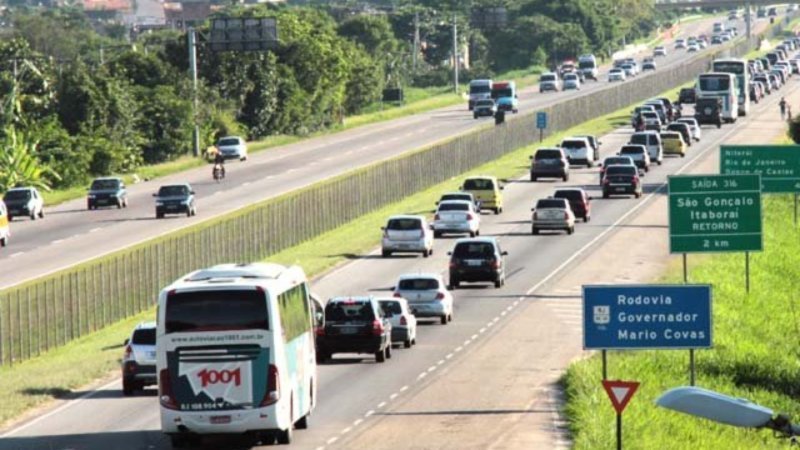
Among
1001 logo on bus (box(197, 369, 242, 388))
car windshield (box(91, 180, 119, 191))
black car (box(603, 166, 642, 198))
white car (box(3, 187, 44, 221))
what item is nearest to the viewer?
1001 logo on bus (box(197, 369, 242, 388))

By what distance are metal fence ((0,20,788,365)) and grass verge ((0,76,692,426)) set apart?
50cm

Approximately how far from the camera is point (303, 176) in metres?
117

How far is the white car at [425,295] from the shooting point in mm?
59594

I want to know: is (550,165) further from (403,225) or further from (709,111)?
(709,111)

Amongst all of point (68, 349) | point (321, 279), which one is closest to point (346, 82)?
point (321, 279)

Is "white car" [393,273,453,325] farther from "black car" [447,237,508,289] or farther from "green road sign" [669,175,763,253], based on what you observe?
"black car" [447,237,508,289]

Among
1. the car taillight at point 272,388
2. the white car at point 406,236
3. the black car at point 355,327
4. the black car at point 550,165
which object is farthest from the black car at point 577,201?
the car taillight at point 272,388

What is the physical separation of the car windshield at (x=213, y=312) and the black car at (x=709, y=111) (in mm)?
120586

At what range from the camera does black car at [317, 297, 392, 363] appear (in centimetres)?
4991

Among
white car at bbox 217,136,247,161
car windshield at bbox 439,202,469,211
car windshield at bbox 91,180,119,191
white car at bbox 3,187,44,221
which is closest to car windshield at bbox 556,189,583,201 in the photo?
car windshield at bbox 439,202,469,211

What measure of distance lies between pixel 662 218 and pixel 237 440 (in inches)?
2324

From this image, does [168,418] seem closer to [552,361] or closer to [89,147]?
[552,361]

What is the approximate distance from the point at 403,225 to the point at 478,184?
18551 millimetres

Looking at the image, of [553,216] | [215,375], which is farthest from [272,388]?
[553,216]
